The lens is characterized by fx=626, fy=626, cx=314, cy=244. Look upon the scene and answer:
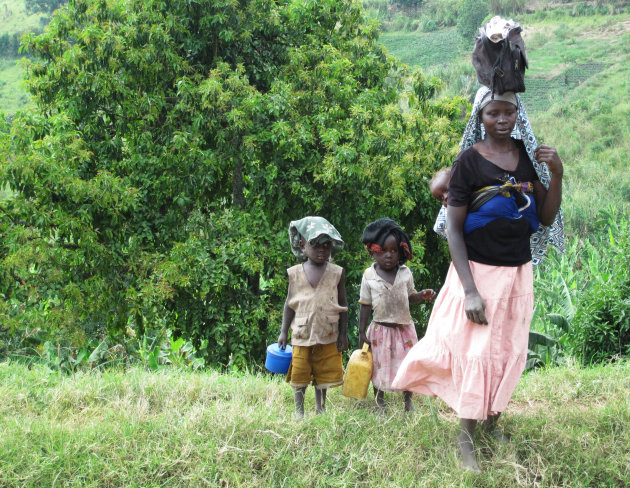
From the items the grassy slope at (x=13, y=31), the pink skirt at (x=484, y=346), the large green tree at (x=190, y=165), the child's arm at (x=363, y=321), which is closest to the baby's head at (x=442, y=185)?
the pink skirt at (x=484, y=346)

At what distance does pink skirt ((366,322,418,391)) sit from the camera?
13.1ft

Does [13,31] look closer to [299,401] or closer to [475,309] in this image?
[299,401]

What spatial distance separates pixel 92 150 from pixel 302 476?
5616 mm

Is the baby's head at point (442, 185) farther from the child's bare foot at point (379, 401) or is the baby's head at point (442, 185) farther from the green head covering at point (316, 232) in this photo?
the child's bare foot at point (379, 401)

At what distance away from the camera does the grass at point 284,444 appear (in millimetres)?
3174

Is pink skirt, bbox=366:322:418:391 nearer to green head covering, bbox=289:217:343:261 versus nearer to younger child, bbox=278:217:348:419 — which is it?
younger child, bbox=278:217:348:419

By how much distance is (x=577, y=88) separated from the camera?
3294 cm

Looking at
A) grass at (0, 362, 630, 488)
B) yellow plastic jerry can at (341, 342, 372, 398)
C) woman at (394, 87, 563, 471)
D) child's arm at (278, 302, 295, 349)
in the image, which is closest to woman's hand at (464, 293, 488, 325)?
woman at (394, 87, 563, 471)

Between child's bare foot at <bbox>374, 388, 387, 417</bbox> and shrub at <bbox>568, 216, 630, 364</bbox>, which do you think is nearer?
child's bare foot at <bbox>374, 388, 387, 417</bbox>

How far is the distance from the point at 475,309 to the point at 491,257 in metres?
0.28

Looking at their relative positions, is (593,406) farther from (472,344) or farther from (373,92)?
(373,92)

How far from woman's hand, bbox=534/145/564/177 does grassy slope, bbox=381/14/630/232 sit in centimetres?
1787

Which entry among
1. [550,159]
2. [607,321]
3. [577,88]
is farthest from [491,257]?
[577,88]

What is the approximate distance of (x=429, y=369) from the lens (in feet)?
10.7
